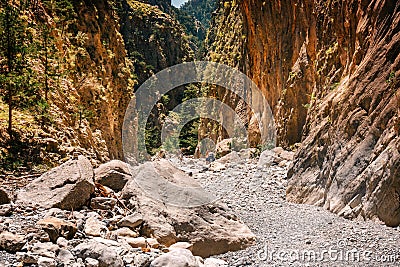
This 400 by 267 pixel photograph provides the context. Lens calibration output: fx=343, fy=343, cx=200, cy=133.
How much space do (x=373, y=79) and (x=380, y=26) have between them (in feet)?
3.63

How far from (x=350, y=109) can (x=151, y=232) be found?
466 cm

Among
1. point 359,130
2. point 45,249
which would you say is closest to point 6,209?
point 45,249

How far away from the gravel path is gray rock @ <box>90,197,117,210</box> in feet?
6.67

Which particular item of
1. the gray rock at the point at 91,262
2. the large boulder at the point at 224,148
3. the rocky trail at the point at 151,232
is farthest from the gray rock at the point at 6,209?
the large boulder at the point at 224,148

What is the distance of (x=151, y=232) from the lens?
517cm

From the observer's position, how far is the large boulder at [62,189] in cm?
514

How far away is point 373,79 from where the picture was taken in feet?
21.0

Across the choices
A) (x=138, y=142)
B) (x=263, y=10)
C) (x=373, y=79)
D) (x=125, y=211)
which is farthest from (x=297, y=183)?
(x=138, y=142)

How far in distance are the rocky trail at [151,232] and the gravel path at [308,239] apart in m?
0.01

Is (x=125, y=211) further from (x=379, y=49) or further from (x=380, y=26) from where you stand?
(x=380, y=26)

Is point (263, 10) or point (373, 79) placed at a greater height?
point (263, 10)

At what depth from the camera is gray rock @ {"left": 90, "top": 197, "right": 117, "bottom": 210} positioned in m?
5.59

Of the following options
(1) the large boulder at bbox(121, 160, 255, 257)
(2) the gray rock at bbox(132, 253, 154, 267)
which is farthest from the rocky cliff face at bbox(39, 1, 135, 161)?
(2) the gray rock at bbox(132, 253, 154, 267)

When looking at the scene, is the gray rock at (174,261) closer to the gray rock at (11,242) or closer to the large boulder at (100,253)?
the large boulder at (100,253)
